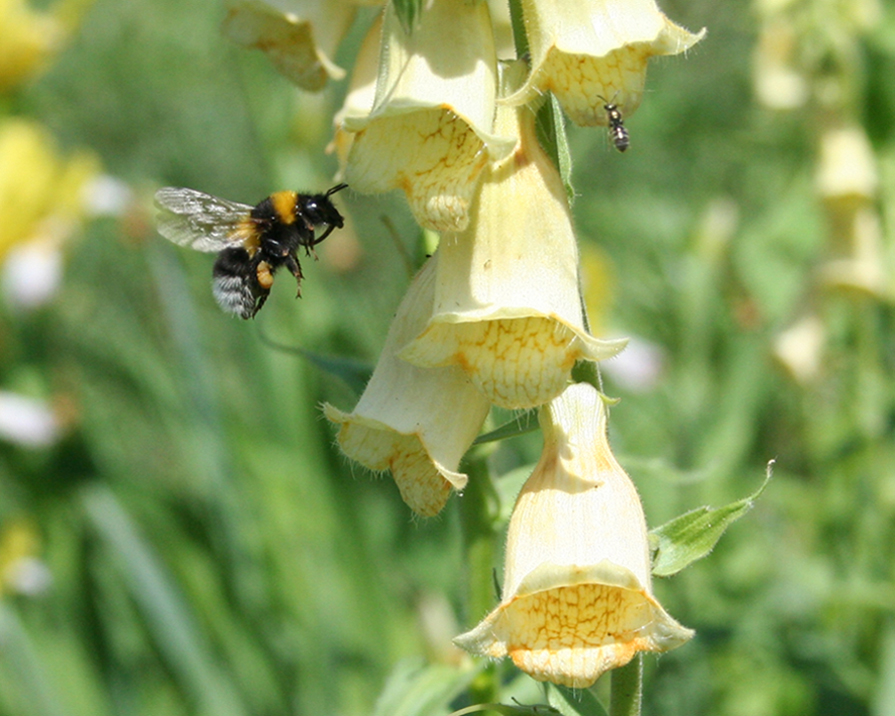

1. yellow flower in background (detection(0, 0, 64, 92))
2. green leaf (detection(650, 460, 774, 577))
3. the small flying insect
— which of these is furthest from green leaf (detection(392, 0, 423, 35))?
yellow flower in background (detection(0, 0, 64, 92))

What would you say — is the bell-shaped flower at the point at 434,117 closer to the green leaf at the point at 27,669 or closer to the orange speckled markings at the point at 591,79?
the orange speckled markings at the point at 591,79

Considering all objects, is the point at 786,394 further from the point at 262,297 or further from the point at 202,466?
the point at 262,297

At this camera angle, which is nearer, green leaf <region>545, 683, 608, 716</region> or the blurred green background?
green leaf <region>545, 683, 608, 716</region>

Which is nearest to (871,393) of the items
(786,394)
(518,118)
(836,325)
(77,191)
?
(836,325)

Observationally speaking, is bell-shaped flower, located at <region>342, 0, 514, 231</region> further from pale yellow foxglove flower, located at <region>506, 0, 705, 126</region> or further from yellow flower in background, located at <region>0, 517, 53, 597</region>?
yellow flower in background, located at <region>0, 517, 53, 597</region>

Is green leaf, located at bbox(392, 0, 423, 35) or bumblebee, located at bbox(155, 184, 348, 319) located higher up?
green leaf, located at bbox(392, 0, 423, 35)

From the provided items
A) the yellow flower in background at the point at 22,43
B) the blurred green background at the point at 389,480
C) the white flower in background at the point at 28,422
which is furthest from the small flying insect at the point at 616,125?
the yellow flower in background at the point at 22,43

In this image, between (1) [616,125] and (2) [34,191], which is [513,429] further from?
(2) [34,191]
